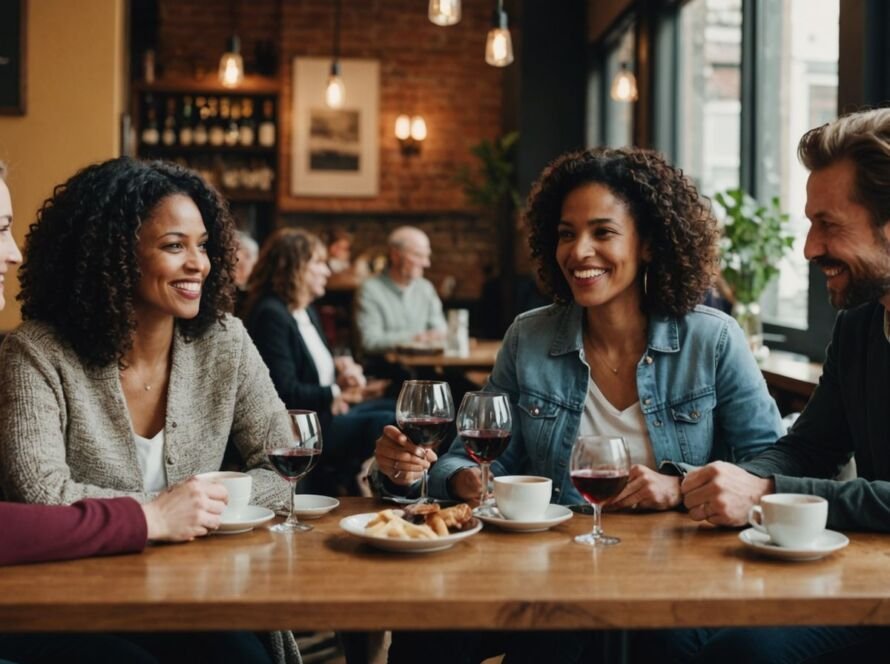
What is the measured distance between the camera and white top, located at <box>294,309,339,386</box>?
4238mm

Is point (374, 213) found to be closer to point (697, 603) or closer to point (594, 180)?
point (594, 180)

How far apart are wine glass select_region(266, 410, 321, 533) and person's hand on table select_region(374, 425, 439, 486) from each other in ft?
0.70

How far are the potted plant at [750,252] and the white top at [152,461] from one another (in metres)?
2.51

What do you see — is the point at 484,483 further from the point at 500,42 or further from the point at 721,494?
the point at 500,42

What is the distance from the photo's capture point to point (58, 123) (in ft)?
14.8

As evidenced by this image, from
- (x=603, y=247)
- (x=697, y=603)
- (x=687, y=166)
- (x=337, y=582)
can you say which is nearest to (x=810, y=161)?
(x=603, y=247)

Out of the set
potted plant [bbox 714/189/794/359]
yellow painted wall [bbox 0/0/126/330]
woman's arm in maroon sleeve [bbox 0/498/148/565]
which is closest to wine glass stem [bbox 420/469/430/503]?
woman's arm in maroon sleeve [bbox 0/498/148/565]

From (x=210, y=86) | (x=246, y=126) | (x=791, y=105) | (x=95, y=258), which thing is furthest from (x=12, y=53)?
(x=246, y=126)

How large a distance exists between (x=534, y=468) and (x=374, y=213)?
733 cm

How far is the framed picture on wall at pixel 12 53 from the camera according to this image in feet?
14.4

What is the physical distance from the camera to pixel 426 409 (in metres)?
1.66

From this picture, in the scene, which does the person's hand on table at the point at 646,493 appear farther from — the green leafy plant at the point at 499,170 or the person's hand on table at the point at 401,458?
the green leafy plant at the point at 499,170

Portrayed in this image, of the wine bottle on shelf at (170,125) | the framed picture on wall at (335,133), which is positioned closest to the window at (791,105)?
the framed picture on wall at (335,133)

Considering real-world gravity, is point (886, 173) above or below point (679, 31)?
below
